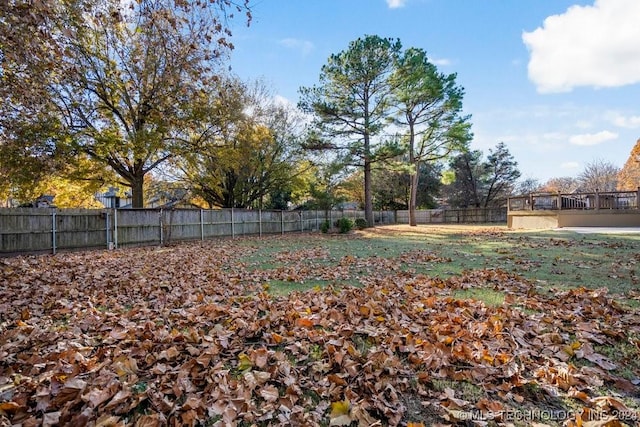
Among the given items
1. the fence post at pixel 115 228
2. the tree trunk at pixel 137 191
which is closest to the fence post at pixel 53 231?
the fence post at pixel 115 228

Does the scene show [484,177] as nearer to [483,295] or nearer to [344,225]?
[344,225]

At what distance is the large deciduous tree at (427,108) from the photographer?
1698cm

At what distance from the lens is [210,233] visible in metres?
14.5

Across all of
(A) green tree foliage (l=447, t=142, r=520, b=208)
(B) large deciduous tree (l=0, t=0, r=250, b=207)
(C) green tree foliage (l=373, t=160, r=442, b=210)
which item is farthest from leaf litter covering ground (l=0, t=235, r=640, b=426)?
(A) green tree foliage (l=447, t=142, r=520, b=208)

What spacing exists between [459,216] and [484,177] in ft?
14.8

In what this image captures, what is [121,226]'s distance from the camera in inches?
446

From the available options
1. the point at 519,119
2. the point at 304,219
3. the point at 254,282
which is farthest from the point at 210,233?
the point at 519,119

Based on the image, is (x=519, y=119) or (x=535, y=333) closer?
(x=535, y=333)

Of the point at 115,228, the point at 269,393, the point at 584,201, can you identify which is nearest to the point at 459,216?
the point at 584,201

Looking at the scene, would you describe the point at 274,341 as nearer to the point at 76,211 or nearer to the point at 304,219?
the point at 76,211

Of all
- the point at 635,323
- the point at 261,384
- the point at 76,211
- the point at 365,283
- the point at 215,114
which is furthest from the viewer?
the point at 215,114

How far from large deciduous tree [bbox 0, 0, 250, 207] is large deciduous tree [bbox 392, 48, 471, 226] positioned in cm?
1070

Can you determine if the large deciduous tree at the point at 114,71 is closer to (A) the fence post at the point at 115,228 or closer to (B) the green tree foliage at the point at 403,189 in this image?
(A) the fence post at the point at 115,228

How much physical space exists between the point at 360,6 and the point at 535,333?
7828mm
